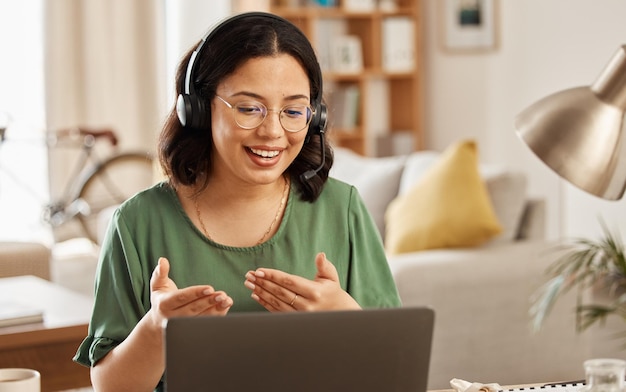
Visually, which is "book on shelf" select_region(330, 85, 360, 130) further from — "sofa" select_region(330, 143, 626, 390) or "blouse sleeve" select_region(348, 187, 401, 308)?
"blouse sleeve" select_region(348, 187, 401, 308)

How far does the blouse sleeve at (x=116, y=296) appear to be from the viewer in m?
1.39

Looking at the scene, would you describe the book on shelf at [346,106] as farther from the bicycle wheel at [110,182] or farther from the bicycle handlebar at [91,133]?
the bicycle handlebar at [91,133]

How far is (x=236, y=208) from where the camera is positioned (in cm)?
151

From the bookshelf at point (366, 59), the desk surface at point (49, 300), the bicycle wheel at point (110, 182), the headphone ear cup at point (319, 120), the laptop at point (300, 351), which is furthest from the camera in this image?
the bookshelf at point (366, 59)

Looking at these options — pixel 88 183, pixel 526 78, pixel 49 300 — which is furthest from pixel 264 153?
pixel 88 183

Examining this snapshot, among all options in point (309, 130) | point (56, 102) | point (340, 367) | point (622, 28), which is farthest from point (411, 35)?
point (340, 367)

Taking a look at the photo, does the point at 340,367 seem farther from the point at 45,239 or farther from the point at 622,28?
the point at 45,239

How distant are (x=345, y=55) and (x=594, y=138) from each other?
4782 mm

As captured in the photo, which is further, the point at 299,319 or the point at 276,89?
the point at 276,89

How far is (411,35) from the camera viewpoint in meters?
5.94

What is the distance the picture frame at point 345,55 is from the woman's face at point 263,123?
14.8 feet

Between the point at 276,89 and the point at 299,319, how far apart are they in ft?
1.70

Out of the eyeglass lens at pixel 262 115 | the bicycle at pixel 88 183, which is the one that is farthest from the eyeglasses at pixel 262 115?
the bicycle at pixel 88 183

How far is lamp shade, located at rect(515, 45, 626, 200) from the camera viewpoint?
1166mm
